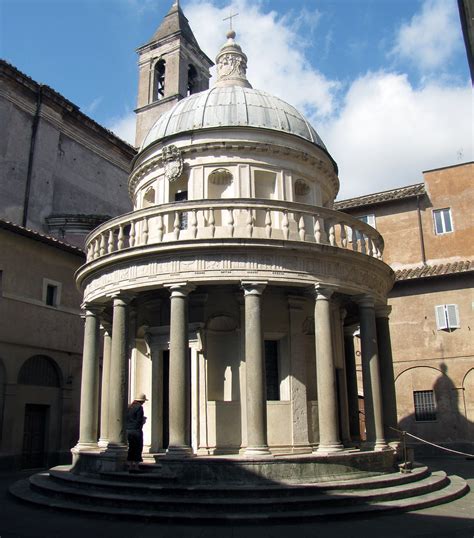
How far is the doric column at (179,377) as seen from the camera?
1402cm

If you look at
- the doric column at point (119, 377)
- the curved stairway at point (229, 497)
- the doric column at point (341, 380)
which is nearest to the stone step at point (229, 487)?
the curved stairway at point (229, 497)

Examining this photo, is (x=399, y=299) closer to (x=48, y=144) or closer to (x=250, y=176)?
(x=250, y=176)

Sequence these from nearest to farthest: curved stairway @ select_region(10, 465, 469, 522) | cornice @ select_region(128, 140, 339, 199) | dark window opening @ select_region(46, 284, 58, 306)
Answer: curved stairway @ select_region(10, 465, 469, 522)
cornice @ select_region(128, 140, 339, 199)
dark window opening @ select_region(46, 284, 58, 306)

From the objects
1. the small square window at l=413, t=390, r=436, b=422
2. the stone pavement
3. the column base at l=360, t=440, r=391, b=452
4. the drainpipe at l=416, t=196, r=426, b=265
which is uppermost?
the drainpipe at l=416, t=196, r=426, b=265

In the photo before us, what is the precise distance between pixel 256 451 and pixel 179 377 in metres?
2.54

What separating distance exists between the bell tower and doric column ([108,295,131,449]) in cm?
3429

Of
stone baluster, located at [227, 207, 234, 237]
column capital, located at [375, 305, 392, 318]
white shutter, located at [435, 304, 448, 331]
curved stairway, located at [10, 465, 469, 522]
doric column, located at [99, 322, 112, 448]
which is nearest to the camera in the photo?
curved stairway, located at [10, 465, 469, 522]

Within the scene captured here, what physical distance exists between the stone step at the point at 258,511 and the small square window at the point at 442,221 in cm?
2010

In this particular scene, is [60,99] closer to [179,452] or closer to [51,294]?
[51,294]

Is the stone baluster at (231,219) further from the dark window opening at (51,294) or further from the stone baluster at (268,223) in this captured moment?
the dark window opening at (51,294)

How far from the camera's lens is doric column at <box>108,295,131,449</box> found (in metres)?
15.2

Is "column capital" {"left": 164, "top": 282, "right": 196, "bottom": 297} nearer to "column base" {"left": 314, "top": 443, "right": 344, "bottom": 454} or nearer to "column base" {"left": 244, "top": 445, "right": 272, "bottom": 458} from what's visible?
"column base" {"left": 244, "top": 445, "right": 272, "bottom": 458}

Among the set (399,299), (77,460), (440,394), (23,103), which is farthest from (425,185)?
(77,460)

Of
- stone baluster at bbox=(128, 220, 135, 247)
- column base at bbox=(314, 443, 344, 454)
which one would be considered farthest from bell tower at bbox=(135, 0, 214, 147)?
column base at bbox=(314, 443, 344, 454)
